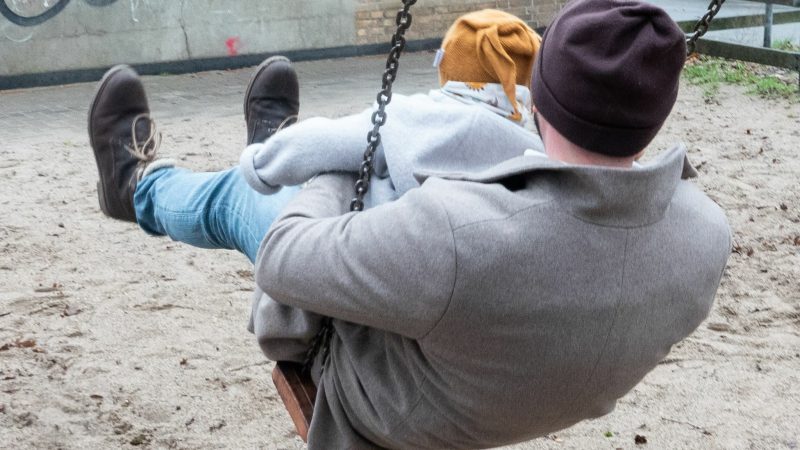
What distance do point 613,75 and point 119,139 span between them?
2022 mm

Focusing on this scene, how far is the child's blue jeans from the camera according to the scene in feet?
9.39

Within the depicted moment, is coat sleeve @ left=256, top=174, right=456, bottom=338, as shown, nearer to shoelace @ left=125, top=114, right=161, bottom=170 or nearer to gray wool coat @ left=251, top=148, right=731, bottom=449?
gray wool coat @ left=251, top=148, right=731, bottom=449

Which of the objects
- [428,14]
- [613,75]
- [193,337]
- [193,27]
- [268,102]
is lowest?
[428,14]

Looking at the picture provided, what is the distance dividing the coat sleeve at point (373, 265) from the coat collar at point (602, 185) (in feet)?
0.53

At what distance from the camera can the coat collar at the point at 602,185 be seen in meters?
1.80

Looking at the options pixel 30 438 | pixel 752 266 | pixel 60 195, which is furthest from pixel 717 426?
pixel 60 195

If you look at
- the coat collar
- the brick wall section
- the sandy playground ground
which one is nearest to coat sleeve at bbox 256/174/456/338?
the coat collar

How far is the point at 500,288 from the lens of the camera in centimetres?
182

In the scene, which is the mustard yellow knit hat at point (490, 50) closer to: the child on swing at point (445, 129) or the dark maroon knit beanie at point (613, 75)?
the child on swing at point (445, 129)

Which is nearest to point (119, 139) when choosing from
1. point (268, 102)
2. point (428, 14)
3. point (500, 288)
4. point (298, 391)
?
point (268, 102)

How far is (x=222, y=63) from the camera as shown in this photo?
10906mm

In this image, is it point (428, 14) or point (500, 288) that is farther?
point (428, 14)

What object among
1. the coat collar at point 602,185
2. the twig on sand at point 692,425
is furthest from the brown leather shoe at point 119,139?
the twig on sand at point 692,425

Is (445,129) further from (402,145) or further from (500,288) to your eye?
(500,288)
